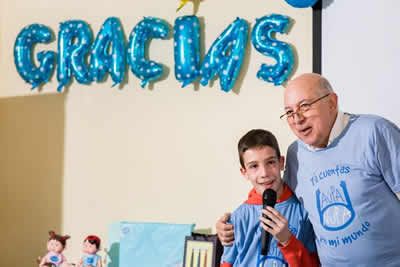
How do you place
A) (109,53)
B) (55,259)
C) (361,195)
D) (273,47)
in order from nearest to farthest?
1. (361,195)
2. (273,47)
3. (55,259)
4. (109,53)

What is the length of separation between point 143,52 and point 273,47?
821 millimetres

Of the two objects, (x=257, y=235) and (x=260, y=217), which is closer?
(x=260, y=217)

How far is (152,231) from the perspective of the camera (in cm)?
346

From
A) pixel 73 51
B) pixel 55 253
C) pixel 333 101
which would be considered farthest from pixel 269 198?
pixel 73 51

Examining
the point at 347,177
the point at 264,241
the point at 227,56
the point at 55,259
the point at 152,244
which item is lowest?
the point at 55,259

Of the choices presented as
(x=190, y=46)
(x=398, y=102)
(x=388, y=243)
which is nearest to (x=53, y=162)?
(x=190, y=46)

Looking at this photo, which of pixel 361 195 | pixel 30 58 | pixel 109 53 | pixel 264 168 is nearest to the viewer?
pixel 361 195

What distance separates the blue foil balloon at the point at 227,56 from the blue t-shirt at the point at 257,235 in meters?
1.23

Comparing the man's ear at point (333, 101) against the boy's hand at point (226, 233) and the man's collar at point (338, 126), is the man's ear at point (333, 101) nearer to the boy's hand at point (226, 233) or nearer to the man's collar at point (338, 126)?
the man's collar at point (338, 126)

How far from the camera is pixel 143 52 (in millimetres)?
3703

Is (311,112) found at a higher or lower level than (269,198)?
higher

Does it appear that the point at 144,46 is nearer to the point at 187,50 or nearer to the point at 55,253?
the point at 187,50

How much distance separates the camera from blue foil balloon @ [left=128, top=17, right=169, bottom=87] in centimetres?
366

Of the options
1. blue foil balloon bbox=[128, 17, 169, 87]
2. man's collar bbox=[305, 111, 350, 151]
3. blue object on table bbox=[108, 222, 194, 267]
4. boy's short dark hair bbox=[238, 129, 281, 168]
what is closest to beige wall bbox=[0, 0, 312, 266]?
blue foil balloon bbox=[128, 17, 169, 87]
